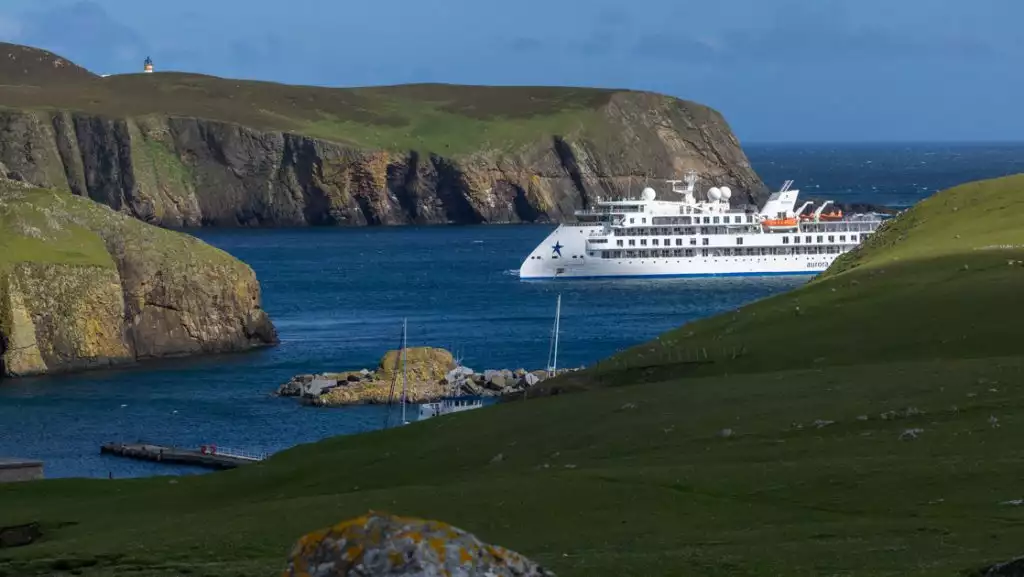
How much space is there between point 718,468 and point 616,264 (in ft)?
342

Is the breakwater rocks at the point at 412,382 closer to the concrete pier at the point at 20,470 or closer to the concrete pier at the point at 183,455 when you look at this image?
the concrete pier at the point at 183,455

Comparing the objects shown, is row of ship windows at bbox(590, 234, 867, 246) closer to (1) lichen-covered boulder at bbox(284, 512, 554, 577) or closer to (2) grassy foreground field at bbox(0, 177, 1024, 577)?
(2) grassy foreground field at bbox(0, 177, 1024, 577)

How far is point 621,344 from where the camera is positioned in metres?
86.0

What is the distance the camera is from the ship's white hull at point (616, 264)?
128 meters

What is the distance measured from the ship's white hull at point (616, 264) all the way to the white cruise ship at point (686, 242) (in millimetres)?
72

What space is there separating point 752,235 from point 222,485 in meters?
104

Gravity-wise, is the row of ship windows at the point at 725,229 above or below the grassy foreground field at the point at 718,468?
above

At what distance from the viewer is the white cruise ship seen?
5089 inches

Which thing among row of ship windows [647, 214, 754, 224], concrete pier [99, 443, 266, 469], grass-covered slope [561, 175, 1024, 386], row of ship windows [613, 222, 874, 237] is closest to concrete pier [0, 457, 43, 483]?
grass-covered slope [561, 175, 1024, 386]

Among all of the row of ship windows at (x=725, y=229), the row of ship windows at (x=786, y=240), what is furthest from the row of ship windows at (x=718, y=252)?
the row of ship windows at (x=725, y=229)

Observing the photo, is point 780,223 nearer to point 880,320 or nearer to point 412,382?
point 412,382

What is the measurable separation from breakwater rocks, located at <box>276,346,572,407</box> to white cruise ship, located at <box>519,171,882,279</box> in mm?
54016

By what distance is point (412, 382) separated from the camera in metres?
69.9

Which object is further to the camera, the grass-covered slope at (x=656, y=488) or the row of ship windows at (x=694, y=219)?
the row of ship windows at (x=694, y=219)
